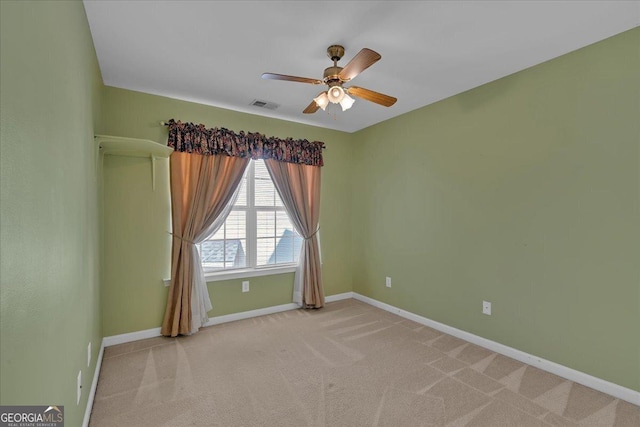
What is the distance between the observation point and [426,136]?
357cm

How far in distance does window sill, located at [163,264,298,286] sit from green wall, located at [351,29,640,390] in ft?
4.89

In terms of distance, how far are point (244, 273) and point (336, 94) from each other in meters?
2.44

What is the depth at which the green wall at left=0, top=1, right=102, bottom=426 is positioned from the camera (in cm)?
80

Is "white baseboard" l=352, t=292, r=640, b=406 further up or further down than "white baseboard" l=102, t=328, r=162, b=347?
further down

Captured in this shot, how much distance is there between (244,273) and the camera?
3.74 m

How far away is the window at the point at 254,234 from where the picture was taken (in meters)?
3.66

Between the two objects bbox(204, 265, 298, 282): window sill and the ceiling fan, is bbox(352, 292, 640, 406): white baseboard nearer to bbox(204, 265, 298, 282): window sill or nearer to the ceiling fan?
bbox(204, 265, 298, 282): window sill

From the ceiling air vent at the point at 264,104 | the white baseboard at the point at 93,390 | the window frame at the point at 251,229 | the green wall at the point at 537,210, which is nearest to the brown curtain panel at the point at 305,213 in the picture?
the window frame at the point at 251,229

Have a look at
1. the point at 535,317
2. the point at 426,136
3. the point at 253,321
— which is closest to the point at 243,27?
the point at 426,136

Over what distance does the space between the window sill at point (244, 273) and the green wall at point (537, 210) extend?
149 centimetres

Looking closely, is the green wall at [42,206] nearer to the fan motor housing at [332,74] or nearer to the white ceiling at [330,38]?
the white ceiling at [330,38]

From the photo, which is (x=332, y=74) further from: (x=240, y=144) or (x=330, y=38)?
(x=240, y=144)

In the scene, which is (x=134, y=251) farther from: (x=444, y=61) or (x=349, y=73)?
(x=444, y=61)

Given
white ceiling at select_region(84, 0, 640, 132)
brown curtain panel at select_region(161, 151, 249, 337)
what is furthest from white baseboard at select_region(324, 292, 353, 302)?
white ceiling at select_region(84, 0, 640, 132)
